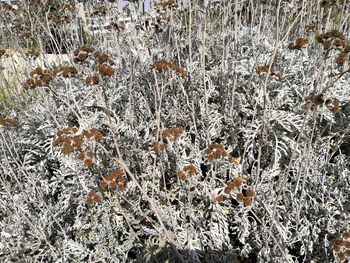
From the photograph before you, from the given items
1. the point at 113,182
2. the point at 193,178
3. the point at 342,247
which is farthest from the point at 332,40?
the point at 113,182

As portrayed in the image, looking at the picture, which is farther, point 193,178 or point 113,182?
point 193,178

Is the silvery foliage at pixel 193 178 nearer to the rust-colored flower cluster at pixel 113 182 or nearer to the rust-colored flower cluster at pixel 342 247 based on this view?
Result: the rust-colored flower cluster at pixel 113 182

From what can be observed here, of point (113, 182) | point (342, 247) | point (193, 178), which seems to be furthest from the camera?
point (193, 178)

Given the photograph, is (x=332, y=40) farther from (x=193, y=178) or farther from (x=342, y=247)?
(x=193, y=178)

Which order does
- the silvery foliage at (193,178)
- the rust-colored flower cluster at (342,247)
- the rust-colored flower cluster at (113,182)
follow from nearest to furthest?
the rust-colored flower cluster at (342,247) → the rust-colored flower cluster at (113,182) → the silvery foliage at (193,178)

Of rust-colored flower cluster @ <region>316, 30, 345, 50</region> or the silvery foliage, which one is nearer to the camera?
rust-colored flower cluster @ <region>316, 30, 345, 50</region>

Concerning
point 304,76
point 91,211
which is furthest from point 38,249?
point 304,76

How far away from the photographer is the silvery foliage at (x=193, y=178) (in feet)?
7.25

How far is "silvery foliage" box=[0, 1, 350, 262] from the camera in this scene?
2.21 metres

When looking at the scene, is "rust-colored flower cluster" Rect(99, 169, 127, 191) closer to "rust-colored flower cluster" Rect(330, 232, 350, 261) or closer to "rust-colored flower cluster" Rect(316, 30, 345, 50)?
"rust-colored flower cluster" Rect(330, 232, 350, 261)

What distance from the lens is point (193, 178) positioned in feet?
8.26

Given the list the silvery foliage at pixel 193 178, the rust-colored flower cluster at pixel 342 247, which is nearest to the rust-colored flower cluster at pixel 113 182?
the silvery foliage at pixel 193 178

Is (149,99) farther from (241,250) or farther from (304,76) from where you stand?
(241,250)

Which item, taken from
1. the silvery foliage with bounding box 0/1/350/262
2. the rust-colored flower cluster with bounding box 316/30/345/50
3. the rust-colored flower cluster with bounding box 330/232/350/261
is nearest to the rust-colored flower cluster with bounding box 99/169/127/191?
the silvery foliage with bounding box 0/1/350/262
